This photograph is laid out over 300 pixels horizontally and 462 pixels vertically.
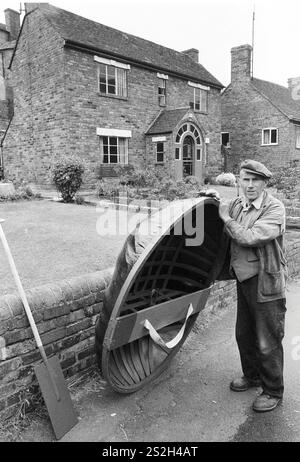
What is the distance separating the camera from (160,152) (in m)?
21.0

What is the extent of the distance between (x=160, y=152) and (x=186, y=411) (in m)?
18.5

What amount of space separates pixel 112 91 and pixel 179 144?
440 cm

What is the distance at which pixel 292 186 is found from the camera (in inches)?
565

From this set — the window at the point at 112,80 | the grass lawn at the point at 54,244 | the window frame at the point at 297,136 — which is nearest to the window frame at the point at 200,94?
the window at the point at 112,80

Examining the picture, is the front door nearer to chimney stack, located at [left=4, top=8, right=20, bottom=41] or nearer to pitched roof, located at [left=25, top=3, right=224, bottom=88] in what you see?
pitched roof, located at [left=25, top=3, right=224, bottom=88]

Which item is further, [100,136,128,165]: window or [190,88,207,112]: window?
[190,88,207,112]: window

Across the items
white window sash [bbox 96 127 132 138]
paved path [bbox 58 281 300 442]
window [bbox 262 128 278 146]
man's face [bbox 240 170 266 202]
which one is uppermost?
window [bbox 262 128 278 146]

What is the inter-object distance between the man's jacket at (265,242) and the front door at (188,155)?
1928 cm

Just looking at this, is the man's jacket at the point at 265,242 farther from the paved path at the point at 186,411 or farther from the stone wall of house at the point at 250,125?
the stone wall of house at the point at 250,125

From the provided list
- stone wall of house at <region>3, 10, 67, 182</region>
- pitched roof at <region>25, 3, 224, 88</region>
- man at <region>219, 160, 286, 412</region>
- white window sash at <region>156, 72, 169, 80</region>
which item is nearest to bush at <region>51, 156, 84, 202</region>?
stone wall of house at <region>3, 10, 67, 182</region>

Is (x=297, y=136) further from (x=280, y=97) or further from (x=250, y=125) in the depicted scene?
(x=280, y=97)

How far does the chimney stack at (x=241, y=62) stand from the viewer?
29.7 metres

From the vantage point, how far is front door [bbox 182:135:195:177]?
2258cm

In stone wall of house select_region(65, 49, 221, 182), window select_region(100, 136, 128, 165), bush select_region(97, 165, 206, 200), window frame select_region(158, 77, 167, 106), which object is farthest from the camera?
window frame select_region(158, 77, 167, 106)
